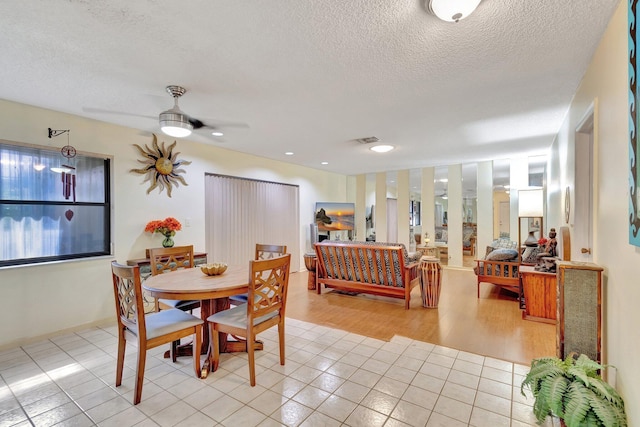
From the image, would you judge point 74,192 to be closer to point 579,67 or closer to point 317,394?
point 317,394

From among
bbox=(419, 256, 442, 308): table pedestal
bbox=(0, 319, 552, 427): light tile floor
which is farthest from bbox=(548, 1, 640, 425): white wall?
bbox=(419, 256, 442, 308): table pedestal

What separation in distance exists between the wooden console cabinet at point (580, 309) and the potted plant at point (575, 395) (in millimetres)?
382

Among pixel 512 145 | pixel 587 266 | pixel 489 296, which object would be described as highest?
pixel 512 145

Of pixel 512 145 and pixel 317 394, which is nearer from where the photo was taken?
pixel 317 394

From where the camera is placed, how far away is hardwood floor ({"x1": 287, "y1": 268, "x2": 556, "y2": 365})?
292 centimetres

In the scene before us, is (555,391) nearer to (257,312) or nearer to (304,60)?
(257,312)

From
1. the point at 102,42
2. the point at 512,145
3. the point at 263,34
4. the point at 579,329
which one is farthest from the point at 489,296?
the point at 102,42

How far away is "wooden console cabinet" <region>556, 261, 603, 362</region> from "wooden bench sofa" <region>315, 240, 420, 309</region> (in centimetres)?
Answer: 198

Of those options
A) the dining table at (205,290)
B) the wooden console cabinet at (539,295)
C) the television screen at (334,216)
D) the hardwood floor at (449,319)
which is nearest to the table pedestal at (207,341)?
the dining table at (205,290)

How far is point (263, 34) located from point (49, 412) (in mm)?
2851

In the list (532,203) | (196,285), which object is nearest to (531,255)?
(532,203)

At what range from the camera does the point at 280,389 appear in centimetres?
219

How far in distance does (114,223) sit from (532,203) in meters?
5.66

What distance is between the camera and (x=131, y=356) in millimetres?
2703
